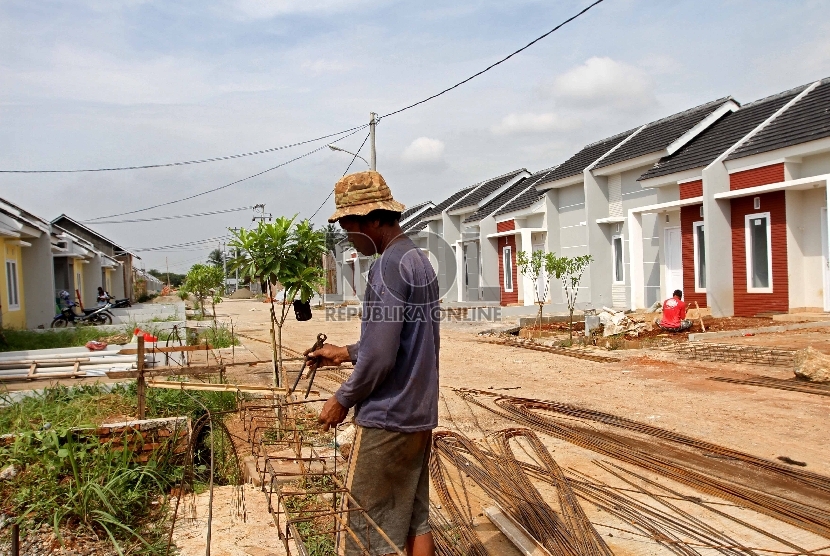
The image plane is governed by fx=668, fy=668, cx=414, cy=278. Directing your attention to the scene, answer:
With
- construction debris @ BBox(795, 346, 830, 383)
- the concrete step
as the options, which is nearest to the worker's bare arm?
construction debris @ BBox(795, 346, 830, 383)

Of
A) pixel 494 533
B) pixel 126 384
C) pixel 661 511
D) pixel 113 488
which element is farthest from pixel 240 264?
pixel 661 511

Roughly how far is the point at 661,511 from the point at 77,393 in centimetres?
612

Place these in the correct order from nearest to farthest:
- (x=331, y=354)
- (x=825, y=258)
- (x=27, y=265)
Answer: (x=331, y=354), (x=825, y=258), (x=27, y=265)

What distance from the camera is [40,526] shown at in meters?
4.41

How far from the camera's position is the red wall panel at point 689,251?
1641 centimetres

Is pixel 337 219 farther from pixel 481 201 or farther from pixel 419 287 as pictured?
pixel 481 201

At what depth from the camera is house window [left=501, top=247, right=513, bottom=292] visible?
26344mm

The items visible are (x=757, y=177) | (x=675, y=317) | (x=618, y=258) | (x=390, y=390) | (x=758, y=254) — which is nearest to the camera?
(x=390, y=390)

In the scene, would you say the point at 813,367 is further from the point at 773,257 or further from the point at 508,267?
the point at 508,267

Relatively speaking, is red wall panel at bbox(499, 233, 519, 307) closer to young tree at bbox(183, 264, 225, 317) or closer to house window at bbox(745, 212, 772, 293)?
house window at bbox(745, 212, 772, 293)

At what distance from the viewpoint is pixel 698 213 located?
16.3 meters

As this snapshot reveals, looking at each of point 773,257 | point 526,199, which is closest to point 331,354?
point 773,257

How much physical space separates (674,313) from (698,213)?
359 centimetres

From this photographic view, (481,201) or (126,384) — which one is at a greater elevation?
(481,201)
